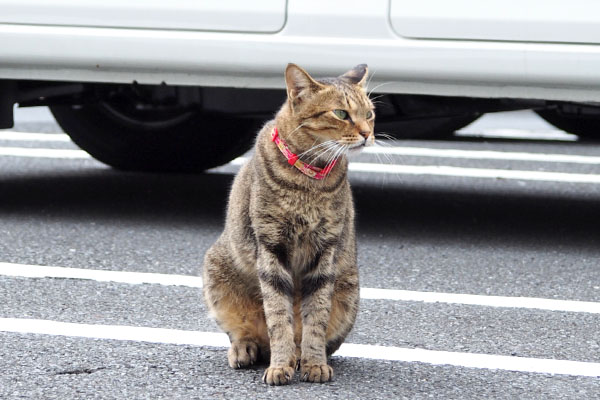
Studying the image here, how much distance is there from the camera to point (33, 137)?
847 centimetres

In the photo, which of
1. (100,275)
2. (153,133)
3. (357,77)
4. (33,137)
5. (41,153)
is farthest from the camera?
(33,137)

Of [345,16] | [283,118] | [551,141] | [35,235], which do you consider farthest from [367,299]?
[551,141]

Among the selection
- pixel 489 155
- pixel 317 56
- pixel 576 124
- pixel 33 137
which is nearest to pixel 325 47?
pixel 317 56

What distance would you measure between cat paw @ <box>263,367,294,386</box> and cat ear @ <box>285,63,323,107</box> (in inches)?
31.5

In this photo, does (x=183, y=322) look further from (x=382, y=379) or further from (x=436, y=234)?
(x=436, y=234)

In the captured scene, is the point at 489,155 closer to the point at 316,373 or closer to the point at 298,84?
the point at 298,84

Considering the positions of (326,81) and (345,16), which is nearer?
(326,81)

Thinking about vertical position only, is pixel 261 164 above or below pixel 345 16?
below

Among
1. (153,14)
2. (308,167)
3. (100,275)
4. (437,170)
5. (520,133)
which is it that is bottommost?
(520,133)

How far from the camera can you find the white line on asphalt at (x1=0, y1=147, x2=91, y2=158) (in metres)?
7.54

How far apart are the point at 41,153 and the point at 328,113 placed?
4.75 meters

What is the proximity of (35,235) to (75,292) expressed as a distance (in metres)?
1.06

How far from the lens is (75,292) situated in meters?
4.14

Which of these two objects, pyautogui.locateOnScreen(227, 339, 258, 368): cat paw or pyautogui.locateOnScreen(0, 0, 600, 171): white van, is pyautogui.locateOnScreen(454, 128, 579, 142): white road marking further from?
pyautogui.locateOnScreen(227, 339, 258, 368): cat paw
